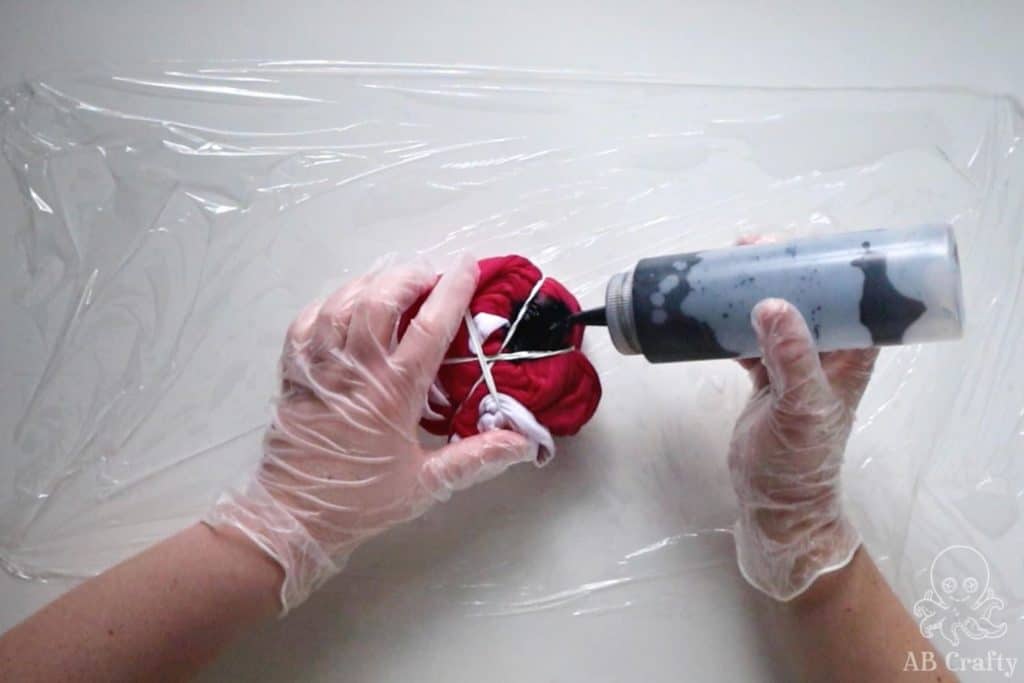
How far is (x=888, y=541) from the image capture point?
0.91m

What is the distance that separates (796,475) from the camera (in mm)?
798

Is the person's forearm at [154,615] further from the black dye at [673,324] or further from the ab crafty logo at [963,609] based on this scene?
the ab crafty logo at [963,609]

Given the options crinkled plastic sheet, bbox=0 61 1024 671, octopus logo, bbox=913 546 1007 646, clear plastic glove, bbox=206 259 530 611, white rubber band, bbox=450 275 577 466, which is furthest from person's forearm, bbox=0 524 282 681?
octopus logo, bbox=913 546 1007 646

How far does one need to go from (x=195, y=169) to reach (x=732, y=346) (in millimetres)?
811

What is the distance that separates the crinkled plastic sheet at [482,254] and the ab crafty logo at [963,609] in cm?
2

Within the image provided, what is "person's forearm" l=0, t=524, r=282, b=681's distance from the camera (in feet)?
2.38

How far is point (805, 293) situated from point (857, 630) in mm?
360

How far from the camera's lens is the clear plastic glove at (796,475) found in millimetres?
762

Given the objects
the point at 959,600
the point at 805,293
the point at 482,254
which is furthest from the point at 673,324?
the point at 959,600

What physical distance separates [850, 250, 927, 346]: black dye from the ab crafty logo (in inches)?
14.3

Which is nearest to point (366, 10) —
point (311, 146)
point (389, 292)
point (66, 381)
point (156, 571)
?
point (311, 146)

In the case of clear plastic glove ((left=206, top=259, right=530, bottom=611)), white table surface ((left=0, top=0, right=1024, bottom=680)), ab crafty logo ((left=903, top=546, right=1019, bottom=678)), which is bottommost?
ab crafty logo ((left=903, top=546, right=1019, bottom=678))

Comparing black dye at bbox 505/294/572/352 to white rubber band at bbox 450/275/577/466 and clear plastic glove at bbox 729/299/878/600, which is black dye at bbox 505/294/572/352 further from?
clear plastic glove at bbox 729/299/878/600

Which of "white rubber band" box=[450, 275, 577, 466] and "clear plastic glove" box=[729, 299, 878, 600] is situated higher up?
"white rubber band" box=[450, 275, 577, 466]
